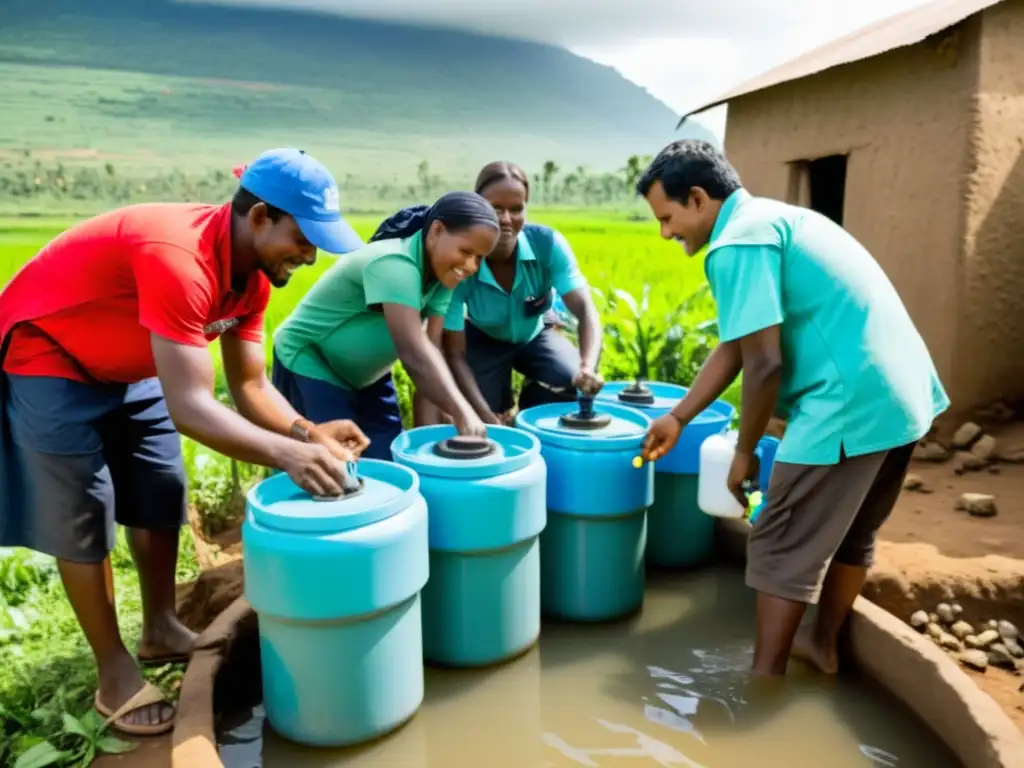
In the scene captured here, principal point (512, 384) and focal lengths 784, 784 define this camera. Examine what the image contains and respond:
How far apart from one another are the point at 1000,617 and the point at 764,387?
1.44 meters

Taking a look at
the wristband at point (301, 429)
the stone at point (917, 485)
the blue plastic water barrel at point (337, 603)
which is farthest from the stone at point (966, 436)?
the wristband at point (301, 429)

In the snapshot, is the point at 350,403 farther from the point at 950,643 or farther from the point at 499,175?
the point at 950,643

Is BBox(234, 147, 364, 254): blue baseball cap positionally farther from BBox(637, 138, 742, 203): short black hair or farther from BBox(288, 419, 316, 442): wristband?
BBox(637, 138, 742, 203): short black hair

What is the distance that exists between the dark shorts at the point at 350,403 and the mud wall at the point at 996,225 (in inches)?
121

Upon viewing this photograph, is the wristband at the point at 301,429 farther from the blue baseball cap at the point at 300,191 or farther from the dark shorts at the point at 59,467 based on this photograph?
the blue baseball cap at the point at 300,191

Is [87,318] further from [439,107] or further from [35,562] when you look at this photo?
[439,107]

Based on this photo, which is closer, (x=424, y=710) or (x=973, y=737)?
(x=973, y=737)

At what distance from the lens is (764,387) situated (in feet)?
6.58

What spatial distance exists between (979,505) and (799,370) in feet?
A: 5.60

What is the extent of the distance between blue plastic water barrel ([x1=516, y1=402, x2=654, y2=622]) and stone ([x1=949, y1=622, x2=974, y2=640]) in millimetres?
1017

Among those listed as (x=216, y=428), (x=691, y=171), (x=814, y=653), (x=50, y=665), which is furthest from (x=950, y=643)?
(x=50, y=665)

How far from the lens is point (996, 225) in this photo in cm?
405

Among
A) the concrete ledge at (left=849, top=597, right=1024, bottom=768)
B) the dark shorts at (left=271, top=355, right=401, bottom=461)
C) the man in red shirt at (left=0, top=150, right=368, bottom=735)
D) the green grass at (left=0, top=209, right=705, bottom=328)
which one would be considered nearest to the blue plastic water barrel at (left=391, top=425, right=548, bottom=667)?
the man in red shirt at (left=0, top=150, right=368, bottom=735)

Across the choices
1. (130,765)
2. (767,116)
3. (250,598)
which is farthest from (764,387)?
(767,116)
